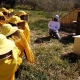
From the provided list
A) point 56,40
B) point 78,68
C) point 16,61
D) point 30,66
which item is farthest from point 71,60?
point 16,61

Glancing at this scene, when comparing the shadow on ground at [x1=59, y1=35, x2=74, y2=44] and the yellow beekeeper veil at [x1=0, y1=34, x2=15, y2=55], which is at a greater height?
the yellow beekeeper veil at [x1=0, y1=34, x2=15, y2=55]

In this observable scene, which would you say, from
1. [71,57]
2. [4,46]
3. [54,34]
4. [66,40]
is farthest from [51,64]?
[54,34]

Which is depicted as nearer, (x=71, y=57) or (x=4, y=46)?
(x=4, y=46)

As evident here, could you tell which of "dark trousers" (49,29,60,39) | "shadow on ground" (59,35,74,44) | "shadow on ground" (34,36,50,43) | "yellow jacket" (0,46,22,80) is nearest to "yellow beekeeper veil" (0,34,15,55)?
"yellow jacket" (0,46,22,80)

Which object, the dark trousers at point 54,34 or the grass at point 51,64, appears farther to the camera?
the dark trousers at point 54,34

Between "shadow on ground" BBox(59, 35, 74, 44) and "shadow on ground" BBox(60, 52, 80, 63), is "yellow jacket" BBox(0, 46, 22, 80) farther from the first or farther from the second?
"shadow on ground" BBox(59, 35, 74, 44)

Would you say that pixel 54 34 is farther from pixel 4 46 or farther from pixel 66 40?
pixel 4 46

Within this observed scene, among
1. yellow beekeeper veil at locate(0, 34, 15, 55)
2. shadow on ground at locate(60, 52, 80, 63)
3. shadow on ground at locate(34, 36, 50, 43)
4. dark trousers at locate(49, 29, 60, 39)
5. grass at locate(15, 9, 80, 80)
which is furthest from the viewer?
dark trousers at locate(49, 29, 60, 39)

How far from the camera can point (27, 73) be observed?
546 centimetres

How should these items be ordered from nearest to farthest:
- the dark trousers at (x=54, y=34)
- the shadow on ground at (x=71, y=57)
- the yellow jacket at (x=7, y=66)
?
1. the yellow jacket at (x=7, y=66)
2. the shadow on ground at (x=71, y=57)
3. the dark trousers at (x=54, y=34)

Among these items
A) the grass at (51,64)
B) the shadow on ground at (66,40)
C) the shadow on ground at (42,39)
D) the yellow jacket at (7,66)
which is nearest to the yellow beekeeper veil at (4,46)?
the yellow jacket at (7,66)

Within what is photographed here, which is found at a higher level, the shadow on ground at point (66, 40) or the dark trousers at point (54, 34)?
→ the dark trousers at point (54, 34)

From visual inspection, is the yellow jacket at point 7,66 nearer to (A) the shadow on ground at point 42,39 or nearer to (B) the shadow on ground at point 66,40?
(A) the shadow on ground at point 42,39

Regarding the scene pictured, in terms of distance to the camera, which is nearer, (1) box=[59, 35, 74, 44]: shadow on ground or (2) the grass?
(2) the grass
